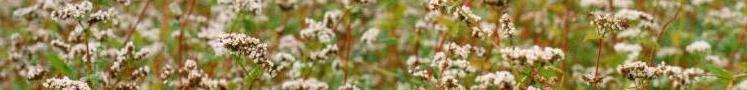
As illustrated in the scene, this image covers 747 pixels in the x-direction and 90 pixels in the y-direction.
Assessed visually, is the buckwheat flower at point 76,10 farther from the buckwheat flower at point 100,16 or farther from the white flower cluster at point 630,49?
the white flower cluster at point 630,49

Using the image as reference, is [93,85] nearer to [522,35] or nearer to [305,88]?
[305,88]

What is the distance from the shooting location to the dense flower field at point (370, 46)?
3334 mm

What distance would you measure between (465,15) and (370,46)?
7.32 ft

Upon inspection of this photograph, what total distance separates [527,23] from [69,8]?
10.9 ft

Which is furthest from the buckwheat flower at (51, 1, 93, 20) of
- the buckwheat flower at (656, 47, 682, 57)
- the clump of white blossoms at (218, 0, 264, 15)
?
the buckwheat flower at (656, 47, 682, 57)

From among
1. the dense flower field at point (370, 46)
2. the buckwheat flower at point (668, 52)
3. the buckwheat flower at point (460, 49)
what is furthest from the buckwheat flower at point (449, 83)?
the buckwheat flower at point (668, 52)

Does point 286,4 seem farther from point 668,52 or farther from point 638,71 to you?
point 638,71

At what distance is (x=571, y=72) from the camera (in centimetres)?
543

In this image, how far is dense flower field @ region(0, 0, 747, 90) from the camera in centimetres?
333

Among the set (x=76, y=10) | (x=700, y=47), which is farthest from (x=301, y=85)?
(x=700, y=47)

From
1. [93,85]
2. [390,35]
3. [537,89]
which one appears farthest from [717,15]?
[93,85]

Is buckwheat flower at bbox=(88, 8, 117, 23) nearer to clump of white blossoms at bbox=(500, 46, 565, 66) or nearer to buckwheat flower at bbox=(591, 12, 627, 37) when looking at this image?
clump of white blossoms at bbox=(500, 46, 565, 66)

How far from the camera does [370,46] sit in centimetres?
559

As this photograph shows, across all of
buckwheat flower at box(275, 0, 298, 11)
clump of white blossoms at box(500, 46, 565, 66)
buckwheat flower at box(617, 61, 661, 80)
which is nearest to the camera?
clump of white blossoms at box(500, 46, 565, 66)
